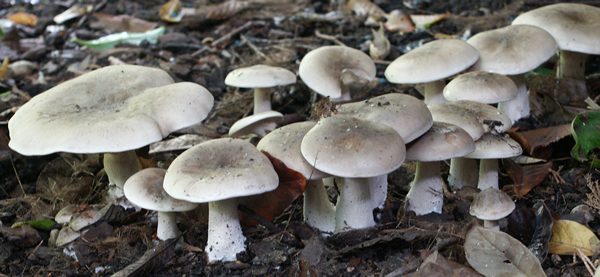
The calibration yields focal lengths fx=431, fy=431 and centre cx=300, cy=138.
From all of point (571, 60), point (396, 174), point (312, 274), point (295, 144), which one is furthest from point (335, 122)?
point (571, 60)

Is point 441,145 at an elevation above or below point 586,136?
above

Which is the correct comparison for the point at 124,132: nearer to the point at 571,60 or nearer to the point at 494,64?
the point at 494,64

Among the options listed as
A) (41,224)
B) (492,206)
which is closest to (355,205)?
(492,206)

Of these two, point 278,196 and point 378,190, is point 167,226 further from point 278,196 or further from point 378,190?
point 378,190

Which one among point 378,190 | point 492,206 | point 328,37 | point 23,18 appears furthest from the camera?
point 23,18

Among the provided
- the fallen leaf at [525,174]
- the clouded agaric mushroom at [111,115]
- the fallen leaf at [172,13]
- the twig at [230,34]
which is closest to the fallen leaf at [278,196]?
the clouded agaric mushroom at [111,115]

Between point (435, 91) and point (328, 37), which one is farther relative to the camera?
point (328, 37)
